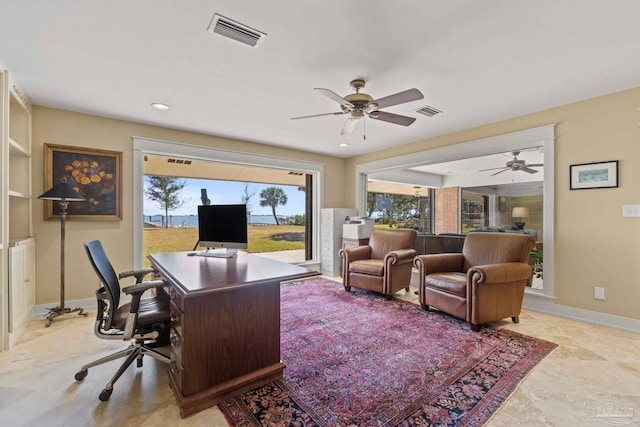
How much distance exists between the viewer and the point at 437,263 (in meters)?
3.51

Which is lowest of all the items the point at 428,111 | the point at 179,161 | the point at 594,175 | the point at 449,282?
the point at 449,282

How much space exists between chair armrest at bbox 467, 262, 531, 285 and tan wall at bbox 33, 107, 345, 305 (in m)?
4.10

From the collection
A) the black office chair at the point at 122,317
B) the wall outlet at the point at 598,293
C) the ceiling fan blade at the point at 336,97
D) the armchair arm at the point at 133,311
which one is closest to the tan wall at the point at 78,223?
the black office chair at the point at 122,317

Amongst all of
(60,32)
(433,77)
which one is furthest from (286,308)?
(60,32)

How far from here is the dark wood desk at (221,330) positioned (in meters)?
1.67

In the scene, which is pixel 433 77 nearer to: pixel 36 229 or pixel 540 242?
pixel 540 242

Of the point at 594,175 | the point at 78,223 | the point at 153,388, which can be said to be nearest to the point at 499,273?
the point at 594,175

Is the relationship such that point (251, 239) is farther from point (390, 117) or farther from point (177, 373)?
point (177, 373)

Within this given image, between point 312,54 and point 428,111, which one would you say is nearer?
point 312,54

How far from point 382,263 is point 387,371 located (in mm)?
2145

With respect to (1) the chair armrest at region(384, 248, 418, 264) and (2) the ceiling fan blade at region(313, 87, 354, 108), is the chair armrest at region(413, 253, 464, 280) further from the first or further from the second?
(2) the ceiling fan blade at region(313, 87, 354, 108)

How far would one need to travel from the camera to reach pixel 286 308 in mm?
3539

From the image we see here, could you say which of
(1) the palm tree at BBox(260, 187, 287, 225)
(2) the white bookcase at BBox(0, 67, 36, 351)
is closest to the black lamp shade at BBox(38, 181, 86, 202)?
(2) the white bookcase at BBox(0, 67, 36, 351)

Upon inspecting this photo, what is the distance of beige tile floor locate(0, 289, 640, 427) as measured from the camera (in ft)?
5.30
